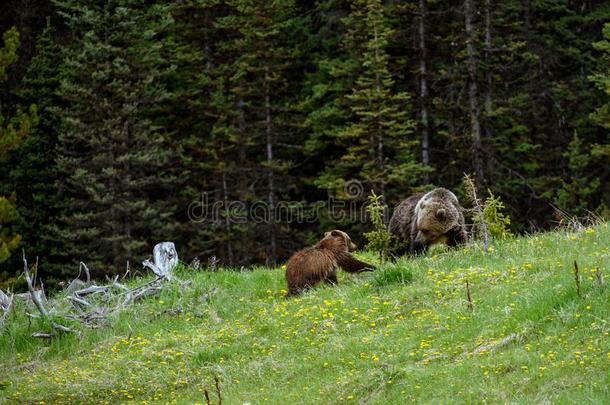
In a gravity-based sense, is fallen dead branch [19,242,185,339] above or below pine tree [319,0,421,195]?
below

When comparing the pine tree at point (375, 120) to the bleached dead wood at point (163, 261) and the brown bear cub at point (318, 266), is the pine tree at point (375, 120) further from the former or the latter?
the brown bear cub at point (318, 266)

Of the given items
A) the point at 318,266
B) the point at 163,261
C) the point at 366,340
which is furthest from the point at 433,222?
the point at 163,261

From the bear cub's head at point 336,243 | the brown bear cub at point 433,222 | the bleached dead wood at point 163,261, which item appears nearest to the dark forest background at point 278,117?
the bleached dead wood at point 163,261

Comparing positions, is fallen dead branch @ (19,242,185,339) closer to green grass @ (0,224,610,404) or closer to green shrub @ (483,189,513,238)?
green grass @ (0,224,610,404)

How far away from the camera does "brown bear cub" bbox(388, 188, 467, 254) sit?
1338 centimetres

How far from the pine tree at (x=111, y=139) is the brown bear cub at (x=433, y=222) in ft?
63.1

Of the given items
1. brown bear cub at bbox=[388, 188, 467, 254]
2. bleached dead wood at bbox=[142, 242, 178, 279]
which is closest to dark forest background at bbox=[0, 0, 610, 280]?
bleached dead wood at bbox=[142, 242, 178, 279]

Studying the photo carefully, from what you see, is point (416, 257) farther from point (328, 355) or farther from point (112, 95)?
point (112, 95)

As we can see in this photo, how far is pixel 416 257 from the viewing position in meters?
13.5

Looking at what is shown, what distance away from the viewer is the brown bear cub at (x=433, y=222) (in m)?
13.4

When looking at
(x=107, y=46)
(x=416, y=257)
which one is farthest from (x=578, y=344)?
(x=107, y=46)

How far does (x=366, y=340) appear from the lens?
32.9 feet

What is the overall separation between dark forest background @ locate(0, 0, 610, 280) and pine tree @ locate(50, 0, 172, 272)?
0.30 feet

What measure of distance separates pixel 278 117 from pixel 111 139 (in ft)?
22.6
